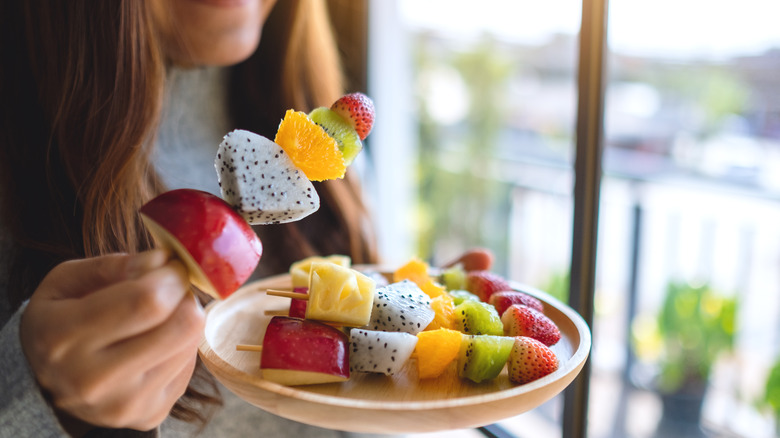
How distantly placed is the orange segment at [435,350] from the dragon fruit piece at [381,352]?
0.02m

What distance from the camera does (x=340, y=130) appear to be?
99cm

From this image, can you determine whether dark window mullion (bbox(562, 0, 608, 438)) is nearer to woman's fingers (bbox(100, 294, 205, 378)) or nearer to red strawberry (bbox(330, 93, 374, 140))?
red strawberry (bbox(330, 93, 374, 140))

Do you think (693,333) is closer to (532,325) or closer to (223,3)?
(532,325)

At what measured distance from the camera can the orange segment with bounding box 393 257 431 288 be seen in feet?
3.76

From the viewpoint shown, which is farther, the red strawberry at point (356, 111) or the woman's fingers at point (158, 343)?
the red strawberry at point (356, 111)

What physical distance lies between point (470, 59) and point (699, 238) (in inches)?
76.5

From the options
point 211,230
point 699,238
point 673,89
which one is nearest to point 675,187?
point 699,238

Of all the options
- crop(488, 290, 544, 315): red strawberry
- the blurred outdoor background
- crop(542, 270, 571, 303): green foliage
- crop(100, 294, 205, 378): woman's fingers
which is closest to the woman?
crop(100, 294, 205, 378): woman's fingers

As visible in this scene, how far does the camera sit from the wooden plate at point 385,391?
28.5 inches

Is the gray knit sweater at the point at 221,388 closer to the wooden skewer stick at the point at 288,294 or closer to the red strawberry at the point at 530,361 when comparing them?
the wooden skewer stick at the point at 288,294

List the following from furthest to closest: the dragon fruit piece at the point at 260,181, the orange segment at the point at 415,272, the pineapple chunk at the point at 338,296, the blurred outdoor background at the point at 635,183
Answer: the blurred outdoor background at the point at 635,183, the orange segment at the point at 415,272, the pineapple chunk at the point at 338,296, the dragon fruit piece at the point at 260,181

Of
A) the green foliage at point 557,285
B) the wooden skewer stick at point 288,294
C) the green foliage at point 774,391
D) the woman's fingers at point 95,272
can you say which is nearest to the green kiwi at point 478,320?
the wooden skewer stick at point 288,294

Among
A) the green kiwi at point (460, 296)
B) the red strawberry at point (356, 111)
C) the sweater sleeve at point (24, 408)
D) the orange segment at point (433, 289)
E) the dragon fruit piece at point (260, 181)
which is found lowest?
the green kiwi at point (460, 296)

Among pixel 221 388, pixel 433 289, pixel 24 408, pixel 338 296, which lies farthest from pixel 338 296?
pixel 221 388
